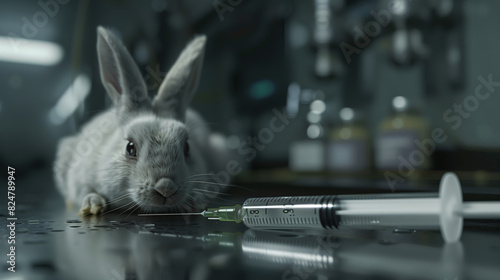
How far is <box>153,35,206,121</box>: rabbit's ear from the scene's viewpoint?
33.1 inches

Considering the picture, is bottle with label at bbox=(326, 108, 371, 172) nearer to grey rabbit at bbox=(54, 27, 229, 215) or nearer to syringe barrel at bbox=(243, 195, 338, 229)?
grey rabbit at bbox=(54, 27, 229, 215)

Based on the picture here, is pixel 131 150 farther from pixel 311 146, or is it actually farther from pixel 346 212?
pixel 311 146

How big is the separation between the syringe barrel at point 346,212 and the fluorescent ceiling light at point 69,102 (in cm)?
80

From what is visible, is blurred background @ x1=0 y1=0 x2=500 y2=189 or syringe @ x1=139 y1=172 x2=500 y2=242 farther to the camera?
blurred background @ x1=0 y1=0 x2=500 y2=189

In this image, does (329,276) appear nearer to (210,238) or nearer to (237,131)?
(210,238)

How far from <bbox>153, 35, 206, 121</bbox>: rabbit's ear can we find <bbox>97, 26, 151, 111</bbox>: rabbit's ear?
0.11ft

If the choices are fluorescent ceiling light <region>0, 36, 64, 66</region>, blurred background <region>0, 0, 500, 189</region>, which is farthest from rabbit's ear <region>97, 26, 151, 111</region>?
fluorescent ceiling light <region>0, 36, 64, 66</region>

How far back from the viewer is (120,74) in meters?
0.80

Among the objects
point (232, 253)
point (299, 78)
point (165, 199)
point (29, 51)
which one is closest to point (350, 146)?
point (299, 78)

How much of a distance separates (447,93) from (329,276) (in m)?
0.98

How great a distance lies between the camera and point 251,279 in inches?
12.3

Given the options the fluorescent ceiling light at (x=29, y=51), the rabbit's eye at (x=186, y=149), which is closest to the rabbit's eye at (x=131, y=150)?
the rabbit's eye at (x=186, y=149)

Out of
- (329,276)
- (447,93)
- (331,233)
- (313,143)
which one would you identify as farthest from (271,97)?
(329,276)

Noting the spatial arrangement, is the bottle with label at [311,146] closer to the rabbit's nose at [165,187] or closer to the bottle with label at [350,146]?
the bottle with label at [350,146]
